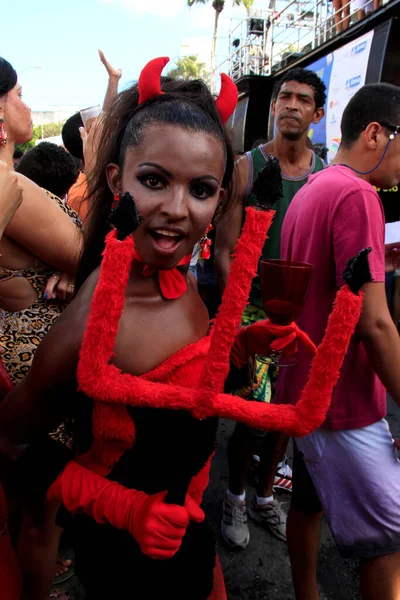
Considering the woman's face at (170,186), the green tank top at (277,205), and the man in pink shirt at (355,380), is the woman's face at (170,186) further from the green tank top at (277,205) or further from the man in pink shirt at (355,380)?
the green tank top at (277,205)

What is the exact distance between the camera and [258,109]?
29.9ft

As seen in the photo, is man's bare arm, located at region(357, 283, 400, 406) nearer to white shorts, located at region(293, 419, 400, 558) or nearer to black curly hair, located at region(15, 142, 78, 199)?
white shorts, located at region(293, 419, 400, 558)

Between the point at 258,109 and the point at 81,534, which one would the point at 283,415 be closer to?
the point at 81,534

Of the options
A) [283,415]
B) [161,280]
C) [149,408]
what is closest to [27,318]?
[161,280]

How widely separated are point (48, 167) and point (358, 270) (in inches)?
101

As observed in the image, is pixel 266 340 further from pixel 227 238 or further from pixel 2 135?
pixel 227 238

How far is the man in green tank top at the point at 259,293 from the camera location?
2471 millimetres

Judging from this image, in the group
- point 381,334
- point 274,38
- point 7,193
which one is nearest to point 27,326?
point 7,193

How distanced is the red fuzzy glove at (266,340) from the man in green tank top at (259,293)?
3.54 feet

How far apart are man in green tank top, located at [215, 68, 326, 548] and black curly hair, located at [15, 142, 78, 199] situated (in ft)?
3.83

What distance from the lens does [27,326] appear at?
1590mm

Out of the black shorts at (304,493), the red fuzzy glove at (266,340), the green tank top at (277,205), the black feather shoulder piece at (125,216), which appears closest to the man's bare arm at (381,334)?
the red fuzzy glove at (266,340)

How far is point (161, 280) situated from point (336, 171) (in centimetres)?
93

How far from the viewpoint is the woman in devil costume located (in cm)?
86
